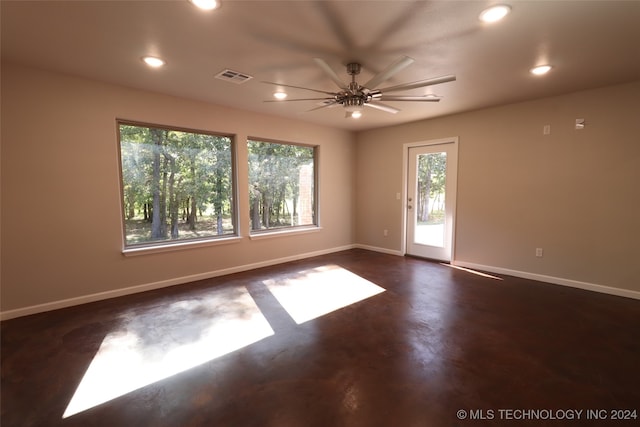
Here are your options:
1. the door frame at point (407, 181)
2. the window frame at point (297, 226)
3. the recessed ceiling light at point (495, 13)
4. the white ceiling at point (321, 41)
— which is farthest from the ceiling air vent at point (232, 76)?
the door frame at point (407, 181)

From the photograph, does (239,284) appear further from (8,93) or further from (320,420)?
(8,93)

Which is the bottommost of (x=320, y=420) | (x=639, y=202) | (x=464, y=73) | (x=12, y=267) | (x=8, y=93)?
(x=320, y=420)

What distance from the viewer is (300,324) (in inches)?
110

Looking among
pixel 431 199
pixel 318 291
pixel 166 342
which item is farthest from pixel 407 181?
pixel 166 342

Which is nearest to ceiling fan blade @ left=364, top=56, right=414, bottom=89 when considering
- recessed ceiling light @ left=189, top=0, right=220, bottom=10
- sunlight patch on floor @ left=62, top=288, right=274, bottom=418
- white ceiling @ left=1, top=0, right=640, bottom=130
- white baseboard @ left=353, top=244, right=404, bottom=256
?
white ceiling @ left=1, top=0, right=640, bottom=130

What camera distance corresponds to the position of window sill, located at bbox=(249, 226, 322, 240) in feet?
15.6

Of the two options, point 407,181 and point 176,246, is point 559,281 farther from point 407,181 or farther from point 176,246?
point 176,246

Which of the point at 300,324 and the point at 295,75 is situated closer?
the point at 300,324

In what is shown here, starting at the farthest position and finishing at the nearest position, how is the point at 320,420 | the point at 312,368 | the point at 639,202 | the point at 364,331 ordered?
the point at 639,202 → the point at 364,331 → the point at 312,368 → the point at 320,420

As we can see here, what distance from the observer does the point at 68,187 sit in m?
3.14

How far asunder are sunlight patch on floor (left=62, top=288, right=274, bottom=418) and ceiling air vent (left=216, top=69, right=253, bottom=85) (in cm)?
253

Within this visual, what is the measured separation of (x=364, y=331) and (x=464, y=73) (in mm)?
2838

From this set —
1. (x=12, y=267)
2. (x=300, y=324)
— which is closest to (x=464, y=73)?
(x=300, y=324)

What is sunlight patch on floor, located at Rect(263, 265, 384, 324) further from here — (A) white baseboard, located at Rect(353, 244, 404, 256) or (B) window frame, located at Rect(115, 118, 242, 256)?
(A) white baseboard, located at Rect(353, 244, 404, 256)
